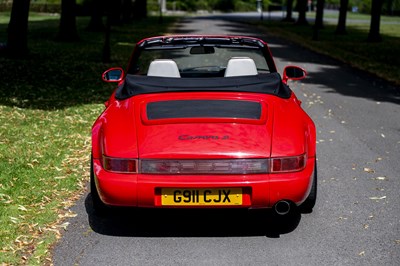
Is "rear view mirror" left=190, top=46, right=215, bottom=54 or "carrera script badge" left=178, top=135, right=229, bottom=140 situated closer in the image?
"carrera script badge" left=178, top=135, right=229, bottom=140

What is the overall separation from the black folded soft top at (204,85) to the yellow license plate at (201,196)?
112 centimetres

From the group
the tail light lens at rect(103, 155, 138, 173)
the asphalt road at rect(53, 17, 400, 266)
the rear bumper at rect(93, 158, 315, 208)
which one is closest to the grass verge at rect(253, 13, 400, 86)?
the asphalt road at rect(53, 17, 400, 266)

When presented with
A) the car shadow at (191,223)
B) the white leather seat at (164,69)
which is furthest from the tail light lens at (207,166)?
the white leather seat at (164,69)

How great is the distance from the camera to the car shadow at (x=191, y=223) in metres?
4.81

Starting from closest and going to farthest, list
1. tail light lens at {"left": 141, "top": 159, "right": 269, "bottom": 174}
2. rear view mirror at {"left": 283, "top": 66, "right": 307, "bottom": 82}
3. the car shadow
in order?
tail light lens at {"left": 141, "top": 159, "right": 269, "bottom": 174}
the car shadow
rear view mirror at {"left": 283, "top": 66, "right": 307, "bottom": 82}

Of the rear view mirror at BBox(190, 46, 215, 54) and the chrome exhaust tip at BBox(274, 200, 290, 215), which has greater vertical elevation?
the rear view mirror at BBox(190, 46, 215, 54)

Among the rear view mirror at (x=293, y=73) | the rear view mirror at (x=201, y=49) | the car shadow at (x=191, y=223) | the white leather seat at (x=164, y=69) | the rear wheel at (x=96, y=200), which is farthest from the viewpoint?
the rear view mirror at (x=293, y=73)

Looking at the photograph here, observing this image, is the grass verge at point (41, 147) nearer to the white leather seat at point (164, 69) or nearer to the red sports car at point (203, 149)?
the red sports car at point (203, 149)

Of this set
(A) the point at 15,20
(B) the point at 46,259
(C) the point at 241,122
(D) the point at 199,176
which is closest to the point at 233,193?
(D) the point at 199,176

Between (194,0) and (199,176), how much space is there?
3822 inches

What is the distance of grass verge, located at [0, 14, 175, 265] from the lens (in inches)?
189

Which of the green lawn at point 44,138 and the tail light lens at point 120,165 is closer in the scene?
the tail light lens at point 120,165

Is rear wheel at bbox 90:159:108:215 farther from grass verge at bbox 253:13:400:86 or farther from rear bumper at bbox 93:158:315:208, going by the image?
grass verge at bbox 253:13:400:86

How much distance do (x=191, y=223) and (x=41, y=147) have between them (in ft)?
11.5
